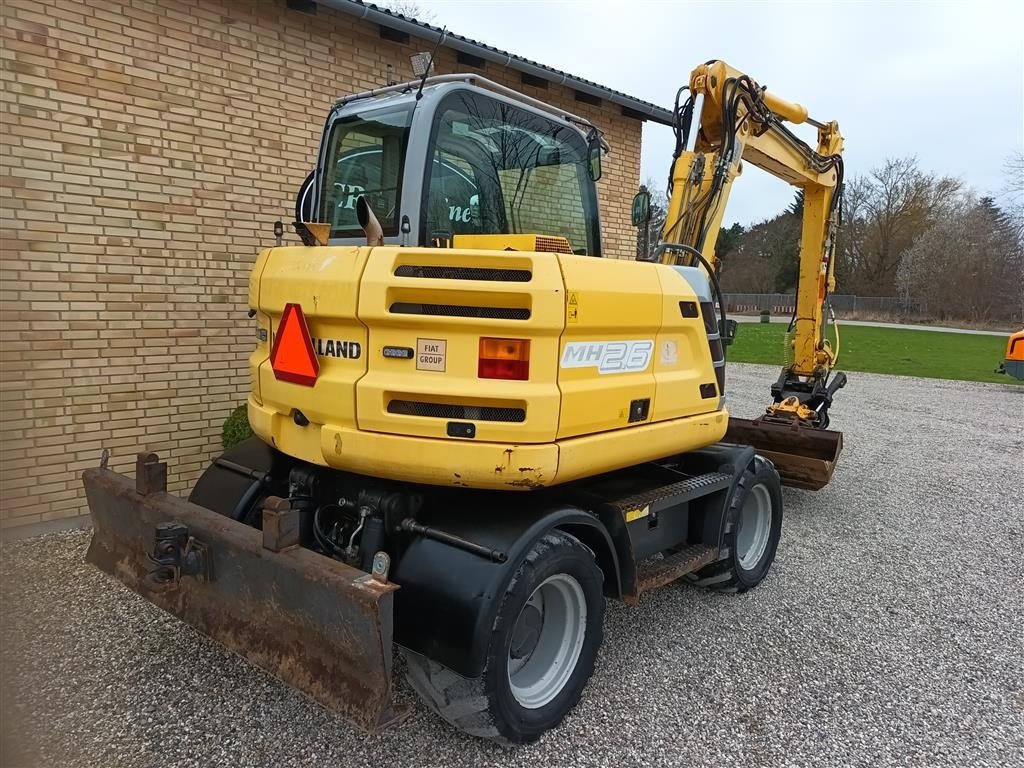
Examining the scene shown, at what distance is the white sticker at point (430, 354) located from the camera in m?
2.75

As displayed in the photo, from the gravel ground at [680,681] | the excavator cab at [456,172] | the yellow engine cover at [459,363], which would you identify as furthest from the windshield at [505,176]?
the gravel ground at [680,681]

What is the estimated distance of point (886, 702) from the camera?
336 cm

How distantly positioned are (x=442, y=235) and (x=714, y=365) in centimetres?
174

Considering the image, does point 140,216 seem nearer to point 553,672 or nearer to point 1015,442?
point 553,672

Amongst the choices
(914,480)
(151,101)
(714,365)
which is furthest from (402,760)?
(914,480)

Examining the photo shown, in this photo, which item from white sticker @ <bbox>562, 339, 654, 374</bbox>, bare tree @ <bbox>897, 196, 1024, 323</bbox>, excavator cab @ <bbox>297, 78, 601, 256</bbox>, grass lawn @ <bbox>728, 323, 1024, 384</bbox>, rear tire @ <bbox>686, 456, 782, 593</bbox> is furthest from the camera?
bare tree @ <bbox>897, 196, 1024, 323</bbox>

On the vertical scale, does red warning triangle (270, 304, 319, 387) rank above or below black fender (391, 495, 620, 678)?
above

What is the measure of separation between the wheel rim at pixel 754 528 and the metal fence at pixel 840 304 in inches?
1479

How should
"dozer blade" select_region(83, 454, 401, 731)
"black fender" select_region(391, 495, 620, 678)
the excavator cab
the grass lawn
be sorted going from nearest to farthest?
1. "dozer blade" select_region(83, 454, 401, 731)
2. "black fender" select_region(391, 495, 620, 678)
3. the excavator cab
4. the grass lawn

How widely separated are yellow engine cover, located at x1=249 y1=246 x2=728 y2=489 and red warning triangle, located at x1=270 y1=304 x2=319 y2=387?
38 millimetres

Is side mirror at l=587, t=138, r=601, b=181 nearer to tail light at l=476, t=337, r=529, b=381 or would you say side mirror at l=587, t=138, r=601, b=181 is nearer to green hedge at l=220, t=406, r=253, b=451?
tail light at l=476, t=337, r=529, b=381

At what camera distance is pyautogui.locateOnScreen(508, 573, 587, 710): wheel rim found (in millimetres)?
2979

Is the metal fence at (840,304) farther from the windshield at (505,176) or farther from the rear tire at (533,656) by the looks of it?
Answer: the rear tire at (533,656)

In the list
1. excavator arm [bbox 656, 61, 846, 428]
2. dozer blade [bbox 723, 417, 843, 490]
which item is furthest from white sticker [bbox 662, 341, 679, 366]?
dozer blade [bbox 723, 417, 843, 490]
